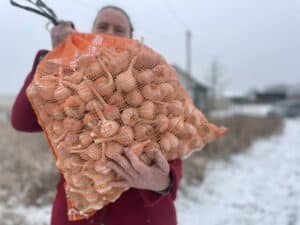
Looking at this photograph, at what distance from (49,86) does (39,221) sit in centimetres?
251

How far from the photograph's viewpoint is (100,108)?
3.51 ft

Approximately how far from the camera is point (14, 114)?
1.34 m

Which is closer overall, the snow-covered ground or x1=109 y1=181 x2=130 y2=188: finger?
x1=109 y1=181 x2=130 y2=188: finger

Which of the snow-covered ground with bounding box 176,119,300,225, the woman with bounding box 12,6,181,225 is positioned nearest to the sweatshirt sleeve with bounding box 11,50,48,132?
the woman with bounding box 12,6,181,225

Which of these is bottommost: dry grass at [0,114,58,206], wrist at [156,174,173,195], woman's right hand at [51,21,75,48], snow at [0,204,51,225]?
dry grass at [0,114,58,206]

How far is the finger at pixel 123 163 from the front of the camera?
104 centimetres

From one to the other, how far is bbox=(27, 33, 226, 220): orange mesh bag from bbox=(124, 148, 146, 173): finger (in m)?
0.02

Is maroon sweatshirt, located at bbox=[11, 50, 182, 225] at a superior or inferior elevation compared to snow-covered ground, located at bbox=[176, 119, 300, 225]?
superior

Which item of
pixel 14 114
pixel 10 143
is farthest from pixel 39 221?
pixel 10 143

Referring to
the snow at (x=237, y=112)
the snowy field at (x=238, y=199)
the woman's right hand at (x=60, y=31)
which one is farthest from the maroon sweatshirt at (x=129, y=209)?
the snow at (x=237, y=112)

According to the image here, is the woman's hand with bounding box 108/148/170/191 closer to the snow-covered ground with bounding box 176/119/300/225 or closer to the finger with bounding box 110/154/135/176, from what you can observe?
the finger with bounding box 110/154/135/176

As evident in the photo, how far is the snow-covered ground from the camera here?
3807mm

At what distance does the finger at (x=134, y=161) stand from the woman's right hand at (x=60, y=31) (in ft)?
1.50

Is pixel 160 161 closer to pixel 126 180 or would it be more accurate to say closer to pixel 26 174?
pixel 126 180
